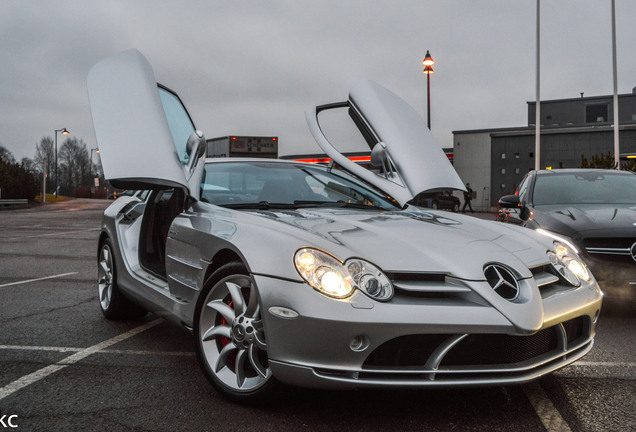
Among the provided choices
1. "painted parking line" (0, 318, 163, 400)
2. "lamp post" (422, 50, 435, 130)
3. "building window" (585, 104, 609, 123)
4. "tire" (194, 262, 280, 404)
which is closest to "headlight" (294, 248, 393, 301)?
"tire" (194, 262, 280, 404)

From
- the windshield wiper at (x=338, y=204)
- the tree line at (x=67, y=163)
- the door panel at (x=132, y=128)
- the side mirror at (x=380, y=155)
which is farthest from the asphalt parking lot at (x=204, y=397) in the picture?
the tree line at (x=67, y=163)

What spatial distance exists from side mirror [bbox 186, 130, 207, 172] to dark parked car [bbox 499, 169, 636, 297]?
3.08m

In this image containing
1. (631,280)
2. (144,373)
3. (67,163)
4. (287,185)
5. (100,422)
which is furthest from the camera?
(67,163)

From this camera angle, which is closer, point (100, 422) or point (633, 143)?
point (100, 422)

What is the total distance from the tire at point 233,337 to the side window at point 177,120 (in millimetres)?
1289

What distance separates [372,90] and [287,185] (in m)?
1.31

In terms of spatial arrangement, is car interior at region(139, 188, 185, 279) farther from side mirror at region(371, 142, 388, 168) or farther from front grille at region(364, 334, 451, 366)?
front grille at region(364, 334, 451, 366)

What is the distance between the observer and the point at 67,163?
111 meters

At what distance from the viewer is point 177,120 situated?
4.40 m

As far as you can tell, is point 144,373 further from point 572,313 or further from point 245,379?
point 572,313

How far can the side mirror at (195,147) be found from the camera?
12.5 feet

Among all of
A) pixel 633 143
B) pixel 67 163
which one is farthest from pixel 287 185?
pixel 67 163

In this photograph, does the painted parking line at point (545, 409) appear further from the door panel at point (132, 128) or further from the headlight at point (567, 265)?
the door panel at point (132, 128)

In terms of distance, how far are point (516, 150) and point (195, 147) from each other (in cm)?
4759
